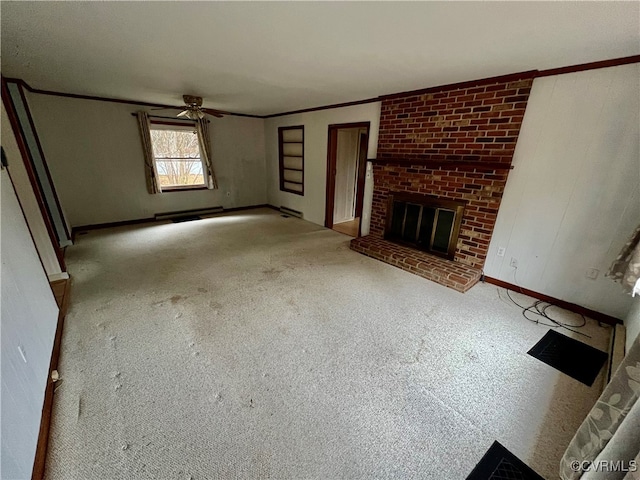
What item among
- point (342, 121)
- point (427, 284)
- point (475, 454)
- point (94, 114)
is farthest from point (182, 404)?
point (94, 114)

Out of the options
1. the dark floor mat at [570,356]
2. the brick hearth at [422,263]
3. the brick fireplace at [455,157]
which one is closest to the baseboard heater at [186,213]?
the brick hearth at [422,263]

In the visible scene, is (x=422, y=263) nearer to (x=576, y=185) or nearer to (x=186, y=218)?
(x=576, y=185)

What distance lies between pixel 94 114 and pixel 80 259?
247cm

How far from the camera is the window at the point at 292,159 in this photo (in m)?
5.23

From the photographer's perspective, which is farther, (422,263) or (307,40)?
(422,263)

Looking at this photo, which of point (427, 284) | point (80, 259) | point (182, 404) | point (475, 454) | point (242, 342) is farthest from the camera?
point (80, 259)

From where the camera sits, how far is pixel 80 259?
10.5 feet

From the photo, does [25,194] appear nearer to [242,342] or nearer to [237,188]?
[242,342]

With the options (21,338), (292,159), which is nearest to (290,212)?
(292,159)

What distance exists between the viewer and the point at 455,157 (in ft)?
9.63

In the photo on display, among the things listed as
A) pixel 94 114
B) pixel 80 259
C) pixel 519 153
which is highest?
pixel 94 114

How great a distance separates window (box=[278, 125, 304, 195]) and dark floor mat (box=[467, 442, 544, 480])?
15.6 ft

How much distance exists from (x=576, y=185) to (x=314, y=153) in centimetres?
369

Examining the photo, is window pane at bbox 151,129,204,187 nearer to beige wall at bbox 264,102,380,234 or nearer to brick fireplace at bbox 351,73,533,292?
beige wall at bbox 264,102,380,234
